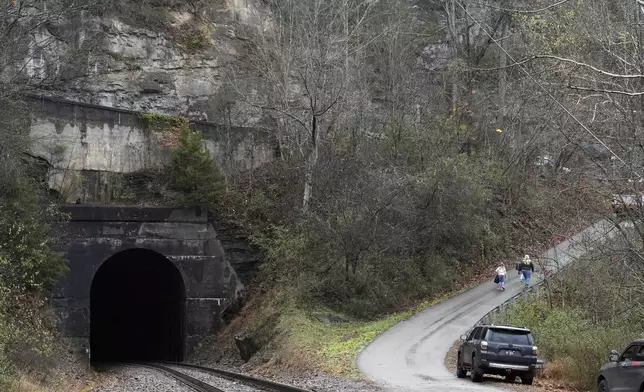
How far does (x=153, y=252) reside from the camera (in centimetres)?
3434

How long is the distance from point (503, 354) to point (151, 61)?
27.9 m

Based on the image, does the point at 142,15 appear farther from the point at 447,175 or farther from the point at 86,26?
the point at 447,175

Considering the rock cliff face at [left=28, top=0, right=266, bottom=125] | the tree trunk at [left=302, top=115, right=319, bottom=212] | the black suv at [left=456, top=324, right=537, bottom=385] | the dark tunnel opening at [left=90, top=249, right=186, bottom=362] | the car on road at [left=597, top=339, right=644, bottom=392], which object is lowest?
the dark tunnel opening at [left=90, top=249, right=186, bottom=362]

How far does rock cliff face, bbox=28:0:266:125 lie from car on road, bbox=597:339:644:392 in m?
27.8

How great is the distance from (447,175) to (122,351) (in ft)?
83.2

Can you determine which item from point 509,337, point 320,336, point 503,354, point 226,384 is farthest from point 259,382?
point 320,336

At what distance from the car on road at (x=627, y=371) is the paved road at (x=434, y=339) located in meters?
2.59

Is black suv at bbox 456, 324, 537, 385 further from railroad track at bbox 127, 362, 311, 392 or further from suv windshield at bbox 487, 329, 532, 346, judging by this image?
railroad track at bbox 127, 362, 311, 392

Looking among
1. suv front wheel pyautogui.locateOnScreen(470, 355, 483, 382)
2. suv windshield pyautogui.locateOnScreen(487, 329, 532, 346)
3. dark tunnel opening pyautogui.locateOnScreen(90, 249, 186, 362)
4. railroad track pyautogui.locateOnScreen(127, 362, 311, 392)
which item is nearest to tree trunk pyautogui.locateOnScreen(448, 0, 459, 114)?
dark tunnel opening pyautogui.locateOnScreen(90, 249, 186, 362)

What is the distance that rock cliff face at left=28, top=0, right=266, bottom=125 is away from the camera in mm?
37125

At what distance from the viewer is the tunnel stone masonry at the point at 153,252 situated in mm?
31312

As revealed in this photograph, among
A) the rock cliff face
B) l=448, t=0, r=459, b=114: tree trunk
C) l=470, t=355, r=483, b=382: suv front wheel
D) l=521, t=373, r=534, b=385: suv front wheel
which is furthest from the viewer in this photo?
l=448, t=0, r=459, b=114: tree trunk

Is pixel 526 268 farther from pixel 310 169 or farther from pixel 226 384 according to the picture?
pixel 226 384

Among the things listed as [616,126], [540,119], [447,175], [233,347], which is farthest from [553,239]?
[616,126]
